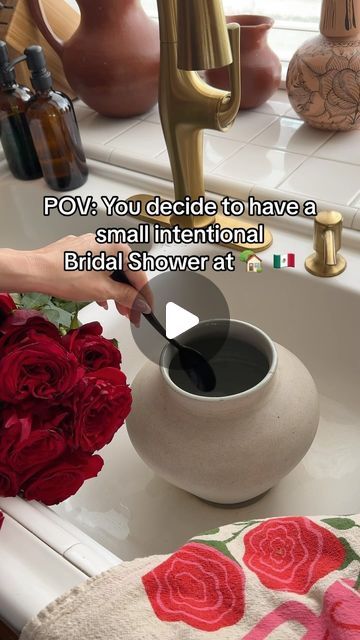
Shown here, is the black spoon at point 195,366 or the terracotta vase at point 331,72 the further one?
the terracotta vase at point 331,72

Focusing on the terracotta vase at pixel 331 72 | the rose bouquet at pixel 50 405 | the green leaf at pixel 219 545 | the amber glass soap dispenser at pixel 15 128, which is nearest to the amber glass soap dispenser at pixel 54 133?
the amber glass soap dispenser at pixel 15 128

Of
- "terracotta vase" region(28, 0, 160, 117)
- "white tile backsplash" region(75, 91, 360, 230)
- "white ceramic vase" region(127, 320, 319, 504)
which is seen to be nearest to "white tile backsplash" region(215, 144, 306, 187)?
"white tile backsplash" region(75, 91, 360, 230)

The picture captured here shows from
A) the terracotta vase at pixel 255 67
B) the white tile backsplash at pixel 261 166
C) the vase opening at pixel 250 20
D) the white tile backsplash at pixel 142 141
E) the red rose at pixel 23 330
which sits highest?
the vase opening at pixel 250 20

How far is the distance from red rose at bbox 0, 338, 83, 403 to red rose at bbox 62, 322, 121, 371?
1.3 inches

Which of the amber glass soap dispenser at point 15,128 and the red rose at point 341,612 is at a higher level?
the amber glass soap dispenser at point 15,128

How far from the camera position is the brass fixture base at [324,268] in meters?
0.67

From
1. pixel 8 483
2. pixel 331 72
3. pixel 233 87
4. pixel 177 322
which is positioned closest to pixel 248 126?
pixel 331 72

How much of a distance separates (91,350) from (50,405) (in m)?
0.06

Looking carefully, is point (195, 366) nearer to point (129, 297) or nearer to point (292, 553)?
point (129, 297)

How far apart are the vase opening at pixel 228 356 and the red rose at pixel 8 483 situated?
0.50 ft

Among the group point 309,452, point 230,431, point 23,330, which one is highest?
point 23,330

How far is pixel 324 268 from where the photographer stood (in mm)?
669

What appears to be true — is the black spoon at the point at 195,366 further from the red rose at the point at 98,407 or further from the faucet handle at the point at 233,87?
the faucet handle at the point at 233,87

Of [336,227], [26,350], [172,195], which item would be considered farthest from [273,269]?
[26,350]
